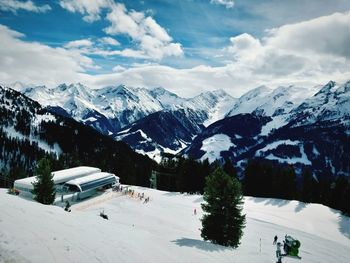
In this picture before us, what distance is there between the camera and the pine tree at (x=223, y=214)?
1646 inches

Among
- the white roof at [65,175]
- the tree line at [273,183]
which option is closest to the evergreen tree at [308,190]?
the tree line at [273,183]

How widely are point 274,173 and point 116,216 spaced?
6689 centimetres

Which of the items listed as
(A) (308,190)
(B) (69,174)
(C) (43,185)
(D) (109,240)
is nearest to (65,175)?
(B) (69,174)

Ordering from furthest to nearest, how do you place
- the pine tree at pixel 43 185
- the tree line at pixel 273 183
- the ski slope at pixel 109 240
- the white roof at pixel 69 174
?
1. the tree line at pixel 273 183
2. the white roof at pixel 69 174
3. the pine tree at pixel 43 185
4. the ski slope at pixel 109 240

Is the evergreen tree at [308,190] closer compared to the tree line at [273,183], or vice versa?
the tree line at [273,183]

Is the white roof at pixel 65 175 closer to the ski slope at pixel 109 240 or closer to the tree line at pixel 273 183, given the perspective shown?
the ski slope at pixel 109 240

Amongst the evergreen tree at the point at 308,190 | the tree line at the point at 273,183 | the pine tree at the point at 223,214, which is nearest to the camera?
the pine tree at the point at 223,214

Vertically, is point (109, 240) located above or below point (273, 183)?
above

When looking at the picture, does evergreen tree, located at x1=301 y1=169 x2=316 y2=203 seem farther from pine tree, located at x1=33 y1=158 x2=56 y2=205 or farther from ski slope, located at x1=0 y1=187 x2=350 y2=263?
pine tree, located at x1=33 y1=158 x2=56 y2=205

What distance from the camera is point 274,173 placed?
111625 mm

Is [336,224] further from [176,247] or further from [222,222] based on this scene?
[176,247]

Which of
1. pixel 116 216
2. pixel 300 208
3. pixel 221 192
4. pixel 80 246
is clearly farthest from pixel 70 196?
pixel 80 246

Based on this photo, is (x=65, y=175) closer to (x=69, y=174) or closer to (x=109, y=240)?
(x=69, y=174)

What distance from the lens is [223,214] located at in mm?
42344
